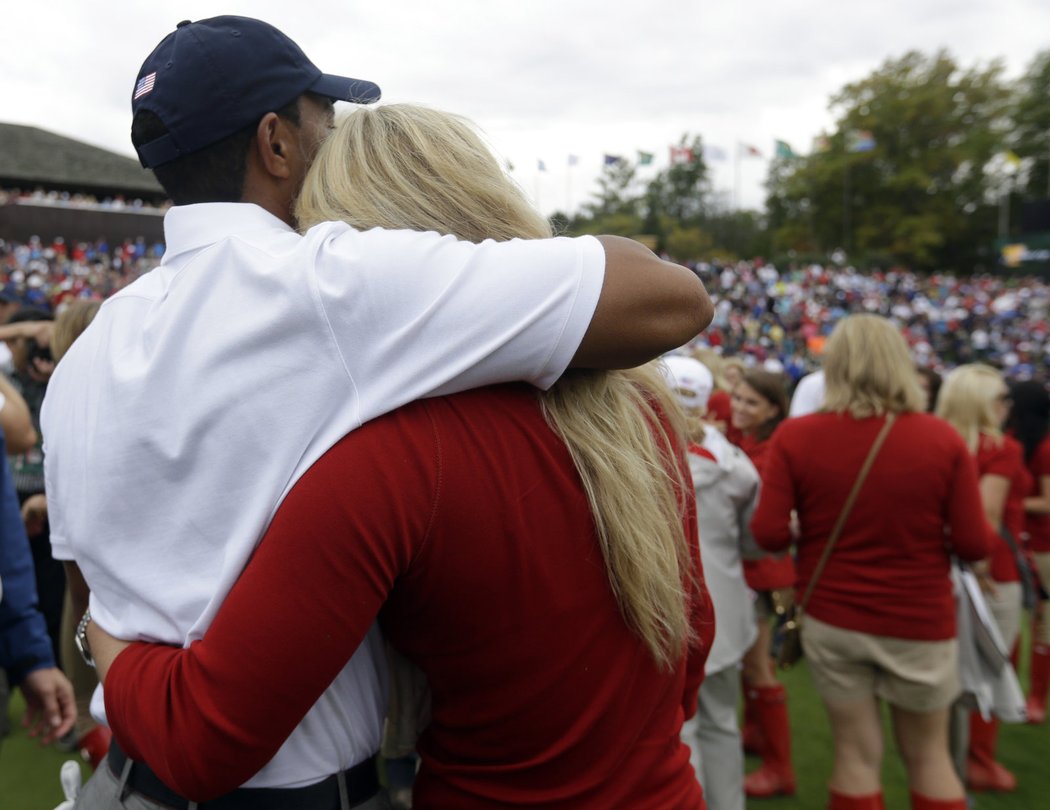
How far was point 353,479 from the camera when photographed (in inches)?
38.1

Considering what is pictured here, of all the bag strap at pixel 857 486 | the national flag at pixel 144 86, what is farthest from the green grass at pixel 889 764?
the national flag at pixel 144 86

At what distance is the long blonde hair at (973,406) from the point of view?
418cm

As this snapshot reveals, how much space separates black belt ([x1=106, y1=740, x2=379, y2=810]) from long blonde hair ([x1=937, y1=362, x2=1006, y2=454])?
3.83m

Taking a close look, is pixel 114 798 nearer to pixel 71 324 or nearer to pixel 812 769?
pixel 71 324

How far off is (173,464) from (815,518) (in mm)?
2635

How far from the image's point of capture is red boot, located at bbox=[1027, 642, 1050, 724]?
464cm

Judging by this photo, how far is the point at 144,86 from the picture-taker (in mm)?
1256

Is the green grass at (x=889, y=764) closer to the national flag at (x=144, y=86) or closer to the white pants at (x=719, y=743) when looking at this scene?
the white pants at (x=719, y=743)

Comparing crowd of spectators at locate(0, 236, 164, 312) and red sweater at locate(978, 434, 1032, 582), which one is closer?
red sweater at locate(978, 434, 1032, 582)

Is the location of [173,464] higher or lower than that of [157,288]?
lower

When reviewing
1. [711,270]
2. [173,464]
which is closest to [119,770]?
[173,464]

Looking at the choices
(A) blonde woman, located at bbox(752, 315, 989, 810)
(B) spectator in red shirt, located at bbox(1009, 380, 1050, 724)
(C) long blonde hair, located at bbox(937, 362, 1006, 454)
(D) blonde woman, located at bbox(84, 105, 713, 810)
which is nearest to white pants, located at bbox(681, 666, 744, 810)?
(A) blonde woman, located at bbox(752, 315, 989, 810)

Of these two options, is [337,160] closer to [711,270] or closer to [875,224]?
[711,270]

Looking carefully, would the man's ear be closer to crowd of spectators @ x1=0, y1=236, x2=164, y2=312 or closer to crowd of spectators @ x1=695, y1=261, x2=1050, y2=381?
crowd of spectators @ x1=695, y1=261, x2=1050, y2=381
